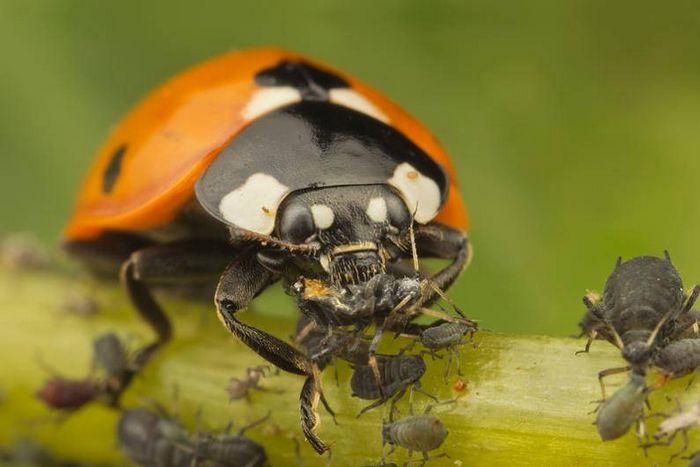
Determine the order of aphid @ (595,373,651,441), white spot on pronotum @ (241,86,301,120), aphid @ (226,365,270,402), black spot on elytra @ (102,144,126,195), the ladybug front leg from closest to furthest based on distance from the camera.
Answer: aphid @ (595,373,651,441) → the ladybug front leg → aphid @ (226,365,270,402) → white spot on pronotum @ (241,86,301,120) → black spot on elytra @ (102,144,126,195)

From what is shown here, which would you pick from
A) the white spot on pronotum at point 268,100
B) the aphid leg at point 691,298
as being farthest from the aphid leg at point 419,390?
the white spot on pronotum at point 268,100

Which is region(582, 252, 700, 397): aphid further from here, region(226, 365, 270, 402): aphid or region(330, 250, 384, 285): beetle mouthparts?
region(226, 365, 270, 402): aphid

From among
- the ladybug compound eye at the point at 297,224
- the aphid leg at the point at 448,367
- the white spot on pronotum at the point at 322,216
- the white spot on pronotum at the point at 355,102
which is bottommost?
the aphid leg at the point at 448,367

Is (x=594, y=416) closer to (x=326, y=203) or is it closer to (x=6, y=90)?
(x=326, y=203)

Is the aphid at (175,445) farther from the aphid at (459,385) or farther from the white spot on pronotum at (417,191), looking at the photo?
the white spot on pronotum at (417,191)

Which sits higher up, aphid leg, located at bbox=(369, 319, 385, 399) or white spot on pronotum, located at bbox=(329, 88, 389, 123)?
white spot on pronotum, located at bbox=(329, 88, 389, 123)

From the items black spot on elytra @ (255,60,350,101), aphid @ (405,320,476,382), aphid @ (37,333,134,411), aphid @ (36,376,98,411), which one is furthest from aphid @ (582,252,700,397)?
aphid @ (36,376,98,411)

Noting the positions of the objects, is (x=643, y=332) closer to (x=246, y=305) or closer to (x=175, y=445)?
(x=246, y=305)
